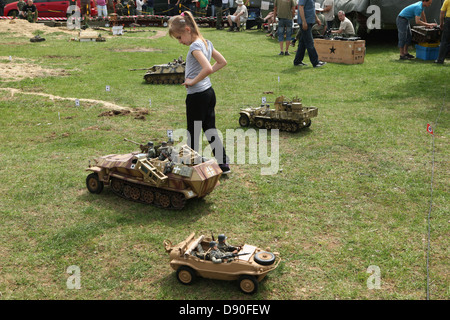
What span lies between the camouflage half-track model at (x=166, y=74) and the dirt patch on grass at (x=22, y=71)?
3.94m

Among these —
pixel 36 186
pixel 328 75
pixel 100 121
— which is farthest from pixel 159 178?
pixel 328 75

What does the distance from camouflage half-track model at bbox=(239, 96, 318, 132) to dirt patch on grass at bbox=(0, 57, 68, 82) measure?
10173mm

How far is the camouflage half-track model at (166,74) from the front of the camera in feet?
56.2

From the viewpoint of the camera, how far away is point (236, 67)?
65.0 ft

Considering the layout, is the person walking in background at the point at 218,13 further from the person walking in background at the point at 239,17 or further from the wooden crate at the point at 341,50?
the wooden crate at the point at 341,50

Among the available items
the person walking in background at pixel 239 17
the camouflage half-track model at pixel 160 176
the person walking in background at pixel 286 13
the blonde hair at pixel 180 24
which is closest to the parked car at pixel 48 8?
the person walking in background at pixel 239 17

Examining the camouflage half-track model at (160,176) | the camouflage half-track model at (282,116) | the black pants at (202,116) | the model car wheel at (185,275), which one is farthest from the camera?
the camouflage half-track model at (282,116)

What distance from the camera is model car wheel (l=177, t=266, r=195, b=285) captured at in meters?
5.63

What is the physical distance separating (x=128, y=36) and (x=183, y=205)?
2449 cm

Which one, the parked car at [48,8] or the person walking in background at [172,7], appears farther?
the person walking in background at [172,7]

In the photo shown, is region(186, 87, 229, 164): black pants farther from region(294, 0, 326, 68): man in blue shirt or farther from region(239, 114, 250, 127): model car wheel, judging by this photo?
region(294, 0, 326, 68): man in blue shirt

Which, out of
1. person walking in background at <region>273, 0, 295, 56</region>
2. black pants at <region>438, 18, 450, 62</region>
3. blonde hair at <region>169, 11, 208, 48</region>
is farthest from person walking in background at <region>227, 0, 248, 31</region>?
blonde hair at <region>169, 11, 208, 48</region>

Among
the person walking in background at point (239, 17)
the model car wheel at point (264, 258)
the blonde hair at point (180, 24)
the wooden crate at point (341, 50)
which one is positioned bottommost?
the model car wheel at point (264, 258)

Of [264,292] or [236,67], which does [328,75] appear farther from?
[264,292]
